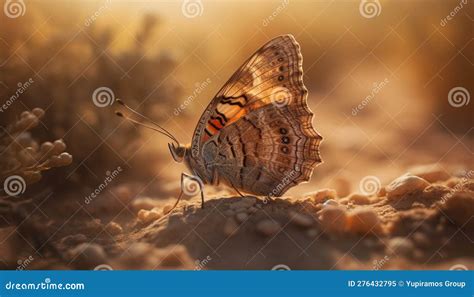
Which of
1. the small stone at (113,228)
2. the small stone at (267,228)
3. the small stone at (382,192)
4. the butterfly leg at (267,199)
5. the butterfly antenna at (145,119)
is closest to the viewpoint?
the small stone at (267,228)

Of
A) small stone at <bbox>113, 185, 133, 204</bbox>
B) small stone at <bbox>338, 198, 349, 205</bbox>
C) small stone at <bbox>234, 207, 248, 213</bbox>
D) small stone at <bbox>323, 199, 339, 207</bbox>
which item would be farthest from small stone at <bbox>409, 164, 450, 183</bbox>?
small stone at <bbox>113, 185, 133, 204</bbox>

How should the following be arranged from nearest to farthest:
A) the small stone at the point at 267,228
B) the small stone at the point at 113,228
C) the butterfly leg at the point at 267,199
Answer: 1. the small stone at the point at 267,228
2. the butterfly leg at the point at 267,199
3. the small stone at the point at 113,228

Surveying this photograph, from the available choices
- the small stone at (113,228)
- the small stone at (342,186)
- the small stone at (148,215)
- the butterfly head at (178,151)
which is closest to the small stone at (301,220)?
the small stone at (342,186)

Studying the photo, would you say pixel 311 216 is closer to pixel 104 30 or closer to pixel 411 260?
pixel 411 260

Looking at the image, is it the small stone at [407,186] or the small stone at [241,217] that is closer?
the small stone at [241,217]

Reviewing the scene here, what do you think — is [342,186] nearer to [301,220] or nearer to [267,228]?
[301,220]

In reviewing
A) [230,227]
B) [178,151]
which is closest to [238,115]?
[178,151]

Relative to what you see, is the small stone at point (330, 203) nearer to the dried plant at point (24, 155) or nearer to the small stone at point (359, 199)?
the small stone at point (359, 199)

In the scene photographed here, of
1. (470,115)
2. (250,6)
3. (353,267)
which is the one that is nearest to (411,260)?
(353,267)
